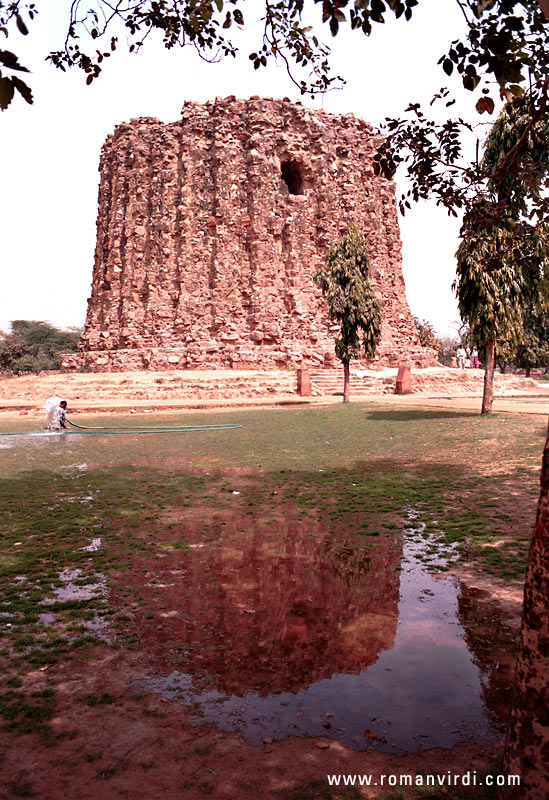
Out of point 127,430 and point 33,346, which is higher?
point 33,346

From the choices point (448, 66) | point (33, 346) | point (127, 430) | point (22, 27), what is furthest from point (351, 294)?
point (33, 346)

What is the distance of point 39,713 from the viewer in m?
3.42

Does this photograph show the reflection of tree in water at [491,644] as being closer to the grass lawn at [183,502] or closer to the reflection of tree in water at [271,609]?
the reflection of tree in water at [271,609]

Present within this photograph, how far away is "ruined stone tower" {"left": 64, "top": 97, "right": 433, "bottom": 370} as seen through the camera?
43.4m

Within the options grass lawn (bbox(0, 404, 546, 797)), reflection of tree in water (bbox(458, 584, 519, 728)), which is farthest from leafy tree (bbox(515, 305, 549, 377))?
reflection of tree in water (bbox(458, 584, 519, 728))

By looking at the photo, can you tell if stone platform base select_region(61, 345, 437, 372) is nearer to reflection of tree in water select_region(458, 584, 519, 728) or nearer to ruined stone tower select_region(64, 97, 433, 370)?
ruined stone tower select_region(64, 97, 433, 370)

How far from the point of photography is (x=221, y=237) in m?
44.1

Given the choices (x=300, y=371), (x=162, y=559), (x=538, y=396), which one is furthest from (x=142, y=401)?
(x=162, y=559)

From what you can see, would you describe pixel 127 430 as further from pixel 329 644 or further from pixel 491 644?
pixel 491 644

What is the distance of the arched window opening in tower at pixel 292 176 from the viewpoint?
4681 centimetres

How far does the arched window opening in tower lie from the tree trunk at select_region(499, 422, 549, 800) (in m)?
Answer: 47.2

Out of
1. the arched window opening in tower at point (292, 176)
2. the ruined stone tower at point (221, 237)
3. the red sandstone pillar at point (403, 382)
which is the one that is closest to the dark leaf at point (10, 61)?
the red sandstone pillar at point (403, 382)

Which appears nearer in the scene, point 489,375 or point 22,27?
point 22,27

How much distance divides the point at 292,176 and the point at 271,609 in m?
47.2
